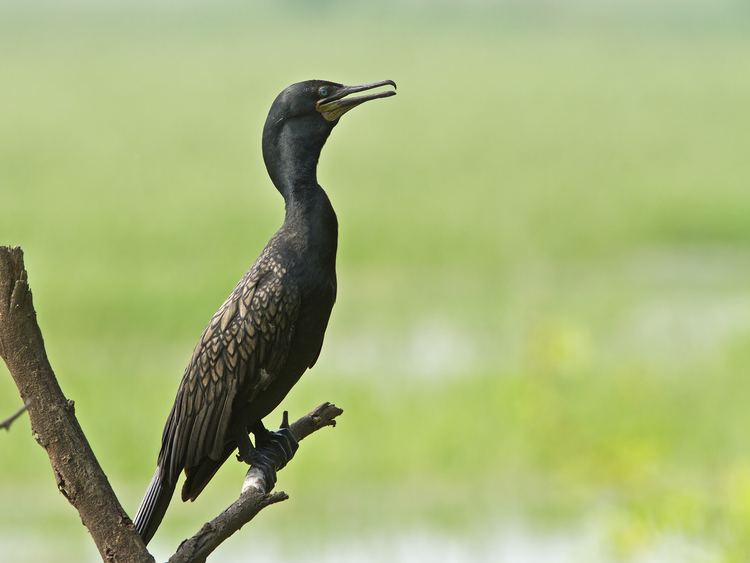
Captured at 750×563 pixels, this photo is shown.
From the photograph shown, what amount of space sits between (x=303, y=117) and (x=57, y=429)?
2.70 feet

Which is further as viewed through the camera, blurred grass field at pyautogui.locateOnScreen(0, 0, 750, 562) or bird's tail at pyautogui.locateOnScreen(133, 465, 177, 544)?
blurred grass field at pyautogui.locateOnScreen(0, 0, 750, 562)

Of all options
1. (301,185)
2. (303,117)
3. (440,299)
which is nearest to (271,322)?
Result: (301,185)

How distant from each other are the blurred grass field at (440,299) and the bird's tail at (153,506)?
3.81 m

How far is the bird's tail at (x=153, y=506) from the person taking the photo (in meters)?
2.82

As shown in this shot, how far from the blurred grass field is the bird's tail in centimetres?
381

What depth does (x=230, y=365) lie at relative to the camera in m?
2.97

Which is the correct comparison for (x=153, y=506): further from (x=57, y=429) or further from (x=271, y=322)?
(x=271, y=322)

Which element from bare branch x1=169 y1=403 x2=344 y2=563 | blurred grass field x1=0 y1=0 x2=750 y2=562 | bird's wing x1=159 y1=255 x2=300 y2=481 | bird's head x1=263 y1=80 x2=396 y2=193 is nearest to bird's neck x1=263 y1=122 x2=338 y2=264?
bird's head x1=263 y1=80 x2=396 y2=193

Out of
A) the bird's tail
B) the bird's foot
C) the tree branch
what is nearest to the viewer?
the tree branch

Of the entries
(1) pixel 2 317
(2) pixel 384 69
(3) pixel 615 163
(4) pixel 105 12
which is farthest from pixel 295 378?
(4) pixel 105 12

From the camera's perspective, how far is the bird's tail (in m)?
2.82

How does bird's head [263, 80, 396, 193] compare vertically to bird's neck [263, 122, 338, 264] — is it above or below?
above

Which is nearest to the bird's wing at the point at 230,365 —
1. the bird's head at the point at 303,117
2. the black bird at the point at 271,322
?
the black bird at the point at 271,322

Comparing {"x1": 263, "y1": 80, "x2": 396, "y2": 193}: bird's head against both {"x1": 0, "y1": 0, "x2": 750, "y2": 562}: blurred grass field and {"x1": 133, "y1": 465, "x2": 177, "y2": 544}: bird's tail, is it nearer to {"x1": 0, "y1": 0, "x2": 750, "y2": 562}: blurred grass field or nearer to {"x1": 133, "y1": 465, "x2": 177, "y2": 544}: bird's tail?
{"x1": 133, "y1": 465, "x2": 177, "y2": 544}: bird's tail
